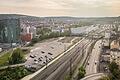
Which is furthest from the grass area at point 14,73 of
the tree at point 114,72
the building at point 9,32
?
the building at point 9,32

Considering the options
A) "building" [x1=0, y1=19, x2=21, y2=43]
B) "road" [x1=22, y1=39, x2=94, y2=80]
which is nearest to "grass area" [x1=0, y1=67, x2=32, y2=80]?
"road" [x1=22, y1=39, x2=94, y2=80]

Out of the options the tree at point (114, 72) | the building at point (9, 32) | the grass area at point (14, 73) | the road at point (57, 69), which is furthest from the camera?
the building at point (9, 32)

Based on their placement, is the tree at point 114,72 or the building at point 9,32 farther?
the building at point 9,32

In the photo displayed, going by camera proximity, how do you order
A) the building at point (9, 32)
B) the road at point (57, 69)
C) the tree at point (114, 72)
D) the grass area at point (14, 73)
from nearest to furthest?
the tree at point (114, 72) < the grass area at point (14, 73) < the road at point (57, 69) < the building at point (9, 32)

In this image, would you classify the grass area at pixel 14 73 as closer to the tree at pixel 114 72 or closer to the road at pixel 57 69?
the road at pixel 57 69

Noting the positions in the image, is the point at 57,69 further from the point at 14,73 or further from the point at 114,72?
the point at 114,72

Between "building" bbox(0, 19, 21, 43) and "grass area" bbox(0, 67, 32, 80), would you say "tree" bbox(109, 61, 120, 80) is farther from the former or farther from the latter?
"building" bbox(0, 19, 21, 43)

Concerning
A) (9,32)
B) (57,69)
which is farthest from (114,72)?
(9,32)

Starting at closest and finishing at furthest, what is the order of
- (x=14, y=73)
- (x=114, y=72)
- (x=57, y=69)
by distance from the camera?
(x=114, y=72)
(x=14, y=73)
(x=57, y=69)
